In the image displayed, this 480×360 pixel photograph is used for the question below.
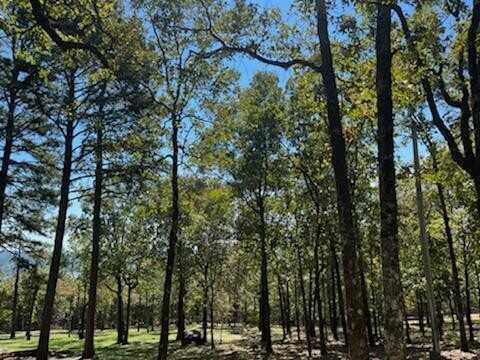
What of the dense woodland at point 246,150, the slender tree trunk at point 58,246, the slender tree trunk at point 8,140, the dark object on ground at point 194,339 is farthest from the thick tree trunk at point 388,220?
the dark object on ground at point 194,339

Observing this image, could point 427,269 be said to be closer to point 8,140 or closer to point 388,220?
point 388,220

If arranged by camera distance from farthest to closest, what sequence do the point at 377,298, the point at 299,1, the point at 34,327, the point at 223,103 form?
the point at 34,327, the point at 377,298, the point at 223,103, the point at 299,1

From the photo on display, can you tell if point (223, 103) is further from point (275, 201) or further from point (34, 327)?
point (34, 327)

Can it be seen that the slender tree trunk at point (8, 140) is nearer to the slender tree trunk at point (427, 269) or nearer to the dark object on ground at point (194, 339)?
the slender tree trunk at point (427, 269)

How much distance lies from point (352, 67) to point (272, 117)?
1706 centimetres

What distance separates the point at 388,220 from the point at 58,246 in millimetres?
16621

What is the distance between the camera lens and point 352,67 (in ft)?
39.3

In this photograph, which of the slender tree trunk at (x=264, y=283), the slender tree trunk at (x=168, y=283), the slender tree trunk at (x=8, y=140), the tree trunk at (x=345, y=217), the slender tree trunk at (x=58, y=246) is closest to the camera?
the tree trunk at (x=345, y=217)

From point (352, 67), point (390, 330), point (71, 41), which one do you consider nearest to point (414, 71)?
point (352, 67)

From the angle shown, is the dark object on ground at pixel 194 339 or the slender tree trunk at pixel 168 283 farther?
the dark object on ground at pixel 194 339

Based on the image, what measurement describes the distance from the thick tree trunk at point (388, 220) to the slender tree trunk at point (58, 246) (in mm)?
14494

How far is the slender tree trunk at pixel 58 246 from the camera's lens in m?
21.3

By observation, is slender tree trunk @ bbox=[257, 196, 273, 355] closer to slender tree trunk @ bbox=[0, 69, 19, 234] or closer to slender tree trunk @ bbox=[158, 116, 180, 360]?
slender tree trunk @ bbox=[158, 116, 180, 360]

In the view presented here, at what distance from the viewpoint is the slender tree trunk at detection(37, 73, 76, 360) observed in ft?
69.9
